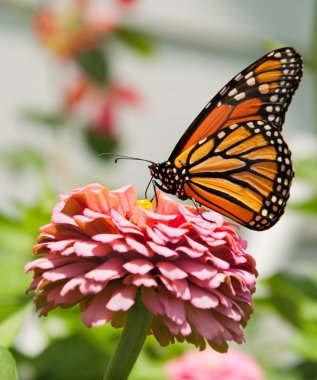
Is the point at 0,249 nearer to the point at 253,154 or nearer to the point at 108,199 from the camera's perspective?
the point at 253,154

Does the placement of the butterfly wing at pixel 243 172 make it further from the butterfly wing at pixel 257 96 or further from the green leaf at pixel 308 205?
the green leaf at pixel 308 205

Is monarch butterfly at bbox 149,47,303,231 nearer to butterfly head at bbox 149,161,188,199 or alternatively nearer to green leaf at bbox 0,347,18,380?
butterfly head at bbox 149,161,188,199

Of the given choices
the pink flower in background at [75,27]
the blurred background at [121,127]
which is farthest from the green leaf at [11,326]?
the pink flower in background at [75,27]

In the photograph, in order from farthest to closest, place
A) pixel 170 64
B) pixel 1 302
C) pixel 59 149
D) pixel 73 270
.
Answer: pixel 170 64, pixel 59 149, pixel 1 302, pixel 73 270

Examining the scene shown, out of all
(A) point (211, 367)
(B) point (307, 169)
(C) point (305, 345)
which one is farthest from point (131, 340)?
(B) point (307, 169)

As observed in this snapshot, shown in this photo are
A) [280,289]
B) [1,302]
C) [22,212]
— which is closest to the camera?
[1,302]

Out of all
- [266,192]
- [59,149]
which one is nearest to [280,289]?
[266,192]
